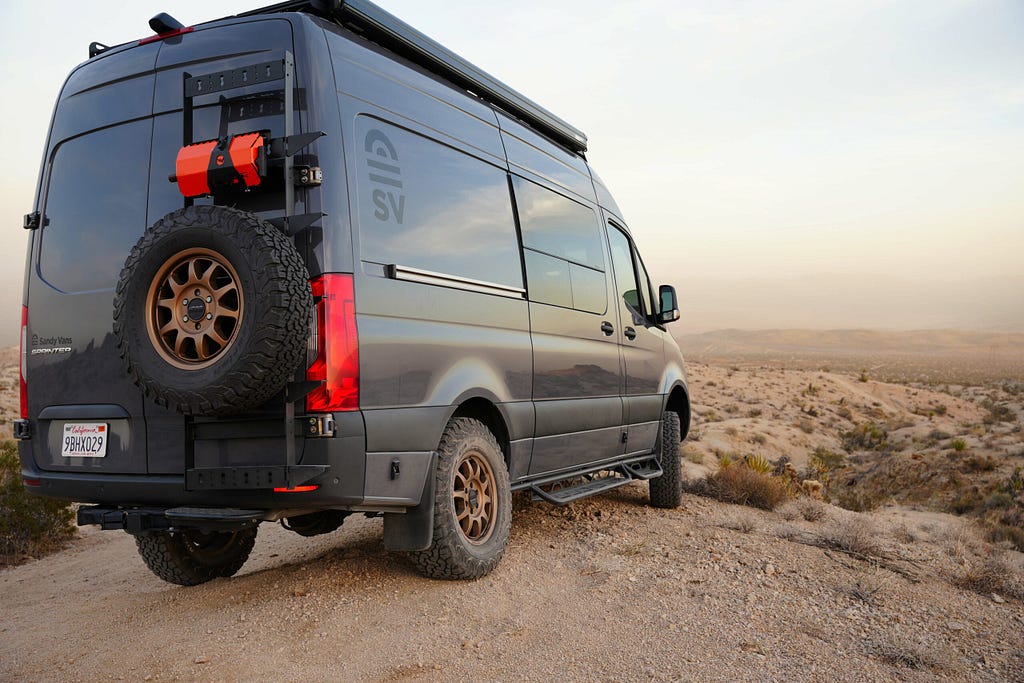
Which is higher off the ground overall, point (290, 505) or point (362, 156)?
point (362, 156)

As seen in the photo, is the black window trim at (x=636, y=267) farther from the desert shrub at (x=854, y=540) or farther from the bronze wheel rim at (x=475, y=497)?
the bronze wheel rim at (x=475, y=497)

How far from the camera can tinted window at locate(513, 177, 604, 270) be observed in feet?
18.1

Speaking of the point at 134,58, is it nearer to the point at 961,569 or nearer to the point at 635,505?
the point at 635,505

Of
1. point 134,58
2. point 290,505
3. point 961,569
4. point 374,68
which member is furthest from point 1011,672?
point 134,58

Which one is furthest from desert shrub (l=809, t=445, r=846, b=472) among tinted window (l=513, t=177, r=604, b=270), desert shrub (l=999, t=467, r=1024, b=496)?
tinted window (l=513, t=177, r=604, b=270)

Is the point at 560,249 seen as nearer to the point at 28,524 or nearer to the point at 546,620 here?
the point at 546,620

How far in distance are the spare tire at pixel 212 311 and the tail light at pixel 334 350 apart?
0.33 feet

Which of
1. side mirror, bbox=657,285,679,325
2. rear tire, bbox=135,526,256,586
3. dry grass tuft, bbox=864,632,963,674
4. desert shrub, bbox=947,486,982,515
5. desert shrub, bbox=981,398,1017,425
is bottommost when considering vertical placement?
desert shrub, bbox=947,486,982,515

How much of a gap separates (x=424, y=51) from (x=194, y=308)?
7.01 ft

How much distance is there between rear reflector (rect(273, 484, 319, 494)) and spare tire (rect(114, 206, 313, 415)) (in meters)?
0.38

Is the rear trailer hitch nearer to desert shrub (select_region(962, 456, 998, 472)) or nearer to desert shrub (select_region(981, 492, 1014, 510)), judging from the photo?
desert shrub (select_region(981, 492, 1014, 510))

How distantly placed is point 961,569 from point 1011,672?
7.09 ft

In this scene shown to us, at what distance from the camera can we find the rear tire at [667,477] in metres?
7.54

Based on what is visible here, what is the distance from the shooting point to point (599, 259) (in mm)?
6633
